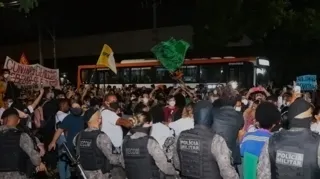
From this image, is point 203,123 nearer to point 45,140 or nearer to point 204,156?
point 204,156

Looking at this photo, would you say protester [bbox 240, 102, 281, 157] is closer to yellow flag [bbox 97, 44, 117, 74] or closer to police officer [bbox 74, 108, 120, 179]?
police officer [bbox 74, 108, 120, 179]

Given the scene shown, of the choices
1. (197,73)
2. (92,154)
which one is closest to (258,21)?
(197,73)

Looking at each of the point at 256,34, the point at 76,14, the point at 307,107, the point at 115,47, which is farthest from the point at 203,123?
the point at 76,14

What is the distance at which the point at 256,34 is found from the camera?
29125 mm

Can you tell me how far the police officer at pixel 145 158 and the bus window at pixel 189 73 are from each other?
22.3 meters

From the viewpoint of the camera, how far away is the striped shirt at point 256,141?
20.5ft

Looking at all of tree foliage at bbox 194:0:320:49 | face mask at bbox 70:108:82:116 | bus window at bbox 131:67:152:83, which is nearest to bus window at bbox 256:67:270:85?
tree foliage at bbox 194:0:320:49

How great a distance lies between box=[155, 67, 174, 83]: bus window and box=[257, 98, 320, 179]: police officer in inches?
984

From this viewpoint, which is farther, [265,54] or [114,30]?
[114,30]

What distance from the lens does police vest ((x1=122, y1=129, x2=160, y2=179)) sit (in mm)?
6895

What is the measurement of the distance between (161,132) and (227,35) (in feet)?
73.2

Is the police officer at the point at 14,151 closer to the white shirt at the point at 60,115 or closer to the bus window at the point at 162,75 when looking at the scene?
the white shirt at the point at 60,115

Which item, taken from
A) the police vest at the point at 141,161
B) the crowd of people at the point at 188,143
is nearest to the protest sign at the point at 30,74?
the crowd of people at the point at 188,143

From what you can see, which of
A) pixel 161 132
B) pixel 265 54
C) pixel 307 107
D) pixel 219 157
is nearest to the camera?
pixel 307 107
